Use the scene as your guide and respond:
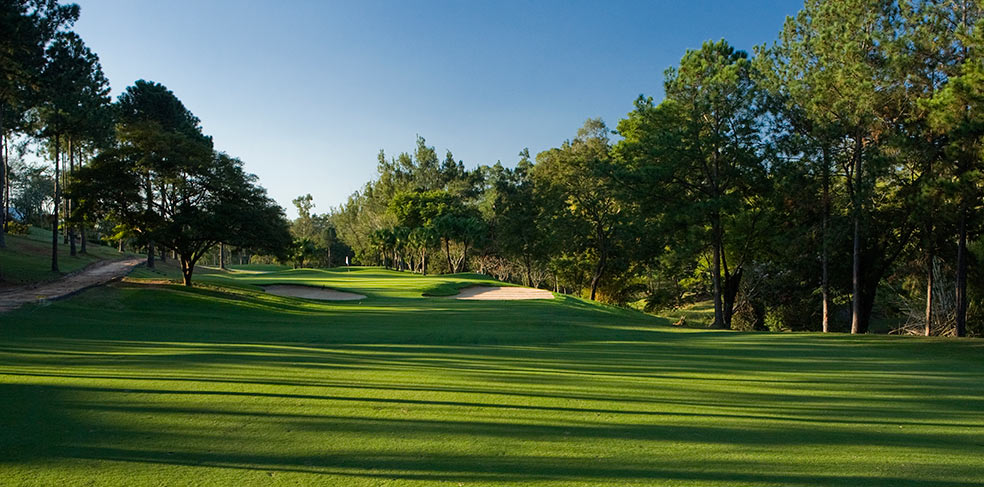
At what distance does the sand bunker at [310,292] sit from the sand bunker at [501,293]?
6.69m

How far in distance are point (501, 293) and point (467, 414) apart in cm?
3299

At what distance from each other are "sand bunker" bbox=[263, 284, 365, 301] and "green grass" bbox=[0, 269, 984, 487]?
19.7 m

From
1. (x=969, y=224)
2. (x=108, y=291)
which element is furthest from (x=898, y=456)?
(x=108, y=291)

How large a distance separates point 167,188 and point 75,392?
24.4m

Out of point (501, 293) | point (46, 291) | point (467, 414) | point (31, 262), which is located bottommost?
point (501, 293)

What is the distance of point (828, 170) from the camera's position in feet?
85.0

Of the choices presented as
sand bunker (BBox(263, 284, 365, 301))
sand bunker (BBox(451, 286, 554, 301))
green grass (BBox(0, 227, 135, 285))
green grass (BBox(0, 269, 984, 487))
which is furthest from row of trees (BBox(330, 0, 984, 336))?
green grass (BBox(0, 227, 135, 285))

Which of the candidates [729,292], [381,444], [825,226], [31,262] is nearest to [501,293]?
[729,292]

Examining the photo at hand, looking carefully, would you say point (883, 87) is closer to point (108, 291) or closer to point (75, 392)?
point (75, 392)

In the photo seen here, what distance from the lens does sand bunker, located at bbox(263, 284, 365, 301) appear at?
3518 cm

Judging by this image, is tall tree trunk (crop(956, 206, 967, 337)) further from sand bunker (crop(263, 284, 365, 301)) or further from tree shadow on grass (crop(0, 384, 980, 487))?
sand bunker (crop(263, 284, 365, 301))

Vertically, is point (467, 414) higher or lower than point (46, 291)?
lower

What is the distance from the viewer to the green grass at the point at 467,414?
5.00 metres

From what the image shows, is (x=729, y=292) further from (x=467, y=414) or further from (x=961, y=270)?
(x=467, y=414)
